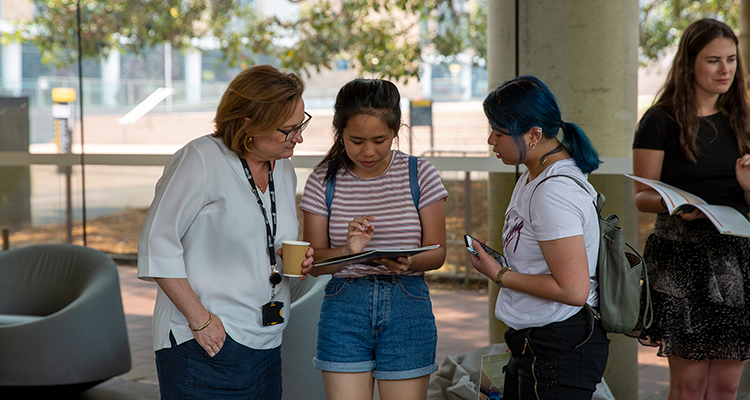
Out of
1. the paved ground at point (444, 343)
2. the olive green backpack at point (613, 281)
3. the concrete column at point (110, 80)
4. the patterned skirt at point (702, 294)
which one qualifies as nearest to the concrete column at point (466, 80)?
the paved ground at point (444, 343)

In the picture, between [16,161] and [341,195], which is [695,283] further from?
[16,161]

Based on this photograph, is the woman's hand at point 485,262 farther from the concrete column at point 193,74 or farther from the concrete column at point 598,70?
the concrete column at point 193,74

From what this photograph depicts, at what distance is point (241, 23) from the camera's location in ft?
14.9

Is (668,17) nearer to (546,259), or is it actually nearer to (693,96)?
(693,96)

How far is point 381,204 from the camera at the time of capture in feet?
6.41

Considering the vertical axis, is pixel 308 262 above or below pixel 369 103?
below

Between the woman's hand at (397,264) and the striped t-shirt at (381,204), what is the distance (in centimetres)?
9

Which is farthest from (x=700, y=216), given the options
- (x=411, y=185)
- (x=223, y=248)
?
(x=223, y=248)

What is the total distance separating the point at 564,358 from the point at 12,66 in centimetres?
484

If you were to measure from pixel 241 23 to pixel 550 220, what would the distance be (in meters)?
3.48

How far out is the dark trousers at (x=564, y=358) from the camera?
5.58ft

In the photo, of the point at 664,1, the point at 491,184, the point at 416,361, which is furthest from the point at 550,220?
the point at 664,1

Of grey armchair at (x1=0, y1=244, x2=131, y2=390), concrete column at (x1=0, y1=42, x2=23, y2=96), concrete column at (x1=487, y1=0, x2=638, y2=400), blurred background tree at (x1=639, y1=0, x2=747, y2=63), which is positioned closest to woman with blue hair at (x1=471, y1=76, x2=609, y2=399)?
concrete column at (x1=487, y1=0, x2=638, y2=400)

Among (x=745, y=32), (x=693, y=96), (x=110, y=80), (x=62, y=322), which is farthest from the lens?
(x=110, y=80)
